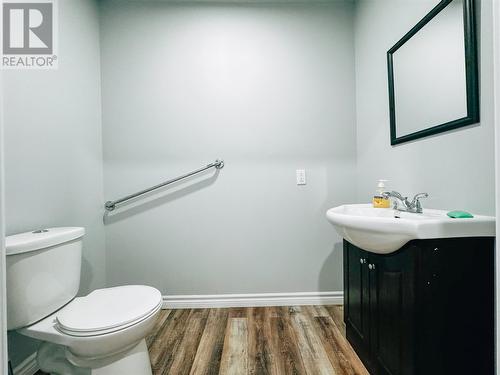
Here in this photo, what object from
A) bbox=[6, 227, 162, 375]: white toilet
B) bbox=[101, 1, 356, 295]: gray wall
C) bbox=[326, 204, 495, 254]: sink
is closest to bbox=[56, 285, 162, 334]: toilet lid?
bbox=[6, 227, 162, 375]: white toilet

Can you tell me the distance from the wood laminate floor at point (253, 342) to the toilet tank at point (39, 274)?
60 cm

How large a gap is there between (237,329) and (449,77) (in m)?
1.75

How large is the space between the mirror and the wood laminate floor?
121cm

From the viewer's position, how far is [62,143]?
1.52 m

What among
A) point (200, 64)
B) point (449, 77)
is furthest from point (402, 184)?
point (200, 64)

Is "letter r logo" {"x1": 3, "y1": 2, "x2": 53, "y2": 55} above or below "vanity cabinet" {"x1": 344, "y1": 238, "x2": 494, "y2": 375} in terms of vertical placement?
above

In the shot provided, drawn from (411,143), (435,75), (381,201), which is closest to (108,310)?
(381,201)

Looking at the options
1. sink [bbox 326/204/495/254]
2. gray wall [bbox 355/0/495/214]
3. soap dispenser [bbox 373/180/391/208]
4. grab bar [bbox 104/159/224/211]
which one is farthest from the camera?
grab bar [bbox 104/159/224/211]

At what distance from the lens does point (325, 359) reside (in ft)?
4.45

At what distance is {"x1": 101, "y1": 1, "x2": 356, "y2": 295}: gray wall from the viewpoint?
195 cm

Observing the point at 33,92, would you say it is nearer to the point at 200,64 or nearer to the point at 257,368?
the point at 200,64

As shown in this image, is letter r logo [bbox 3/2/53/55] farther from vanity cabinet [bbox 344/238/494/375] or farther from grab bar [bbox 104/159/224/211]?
vanity cabinet [bbox 344/238/494/375]

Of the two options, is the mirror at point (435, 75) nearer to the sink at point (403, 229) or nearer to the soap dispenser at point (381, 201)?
the soap dispenser at point (381, 201)

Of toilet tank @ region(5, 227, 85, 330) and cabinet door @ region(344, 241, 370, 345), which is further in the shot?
cabinet door @ region(344, 241, 370, 345)
